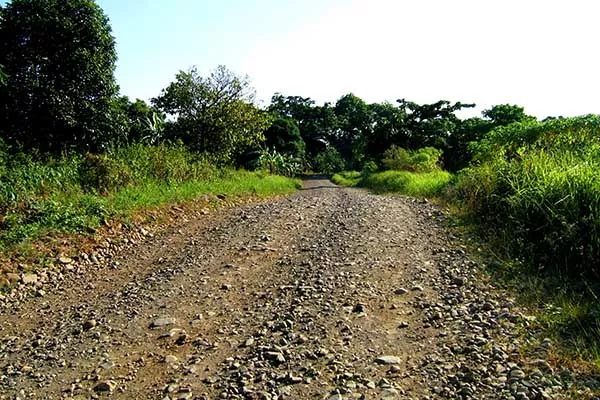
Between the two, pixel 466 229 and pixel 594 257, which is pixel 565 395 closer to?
pixel 594 257

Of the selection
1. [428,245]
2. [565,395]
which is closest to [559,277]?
[428,245]

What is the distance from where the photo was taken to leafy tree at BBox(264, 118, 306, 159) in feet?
145

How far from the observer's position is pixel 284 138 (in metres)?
45.5

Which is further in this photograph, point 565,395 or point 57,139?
point 57,139

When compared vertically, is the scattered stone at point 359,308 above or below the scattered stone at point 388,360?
above

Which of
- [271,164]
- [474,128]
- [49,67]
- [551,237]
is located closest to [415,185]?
[551,237]

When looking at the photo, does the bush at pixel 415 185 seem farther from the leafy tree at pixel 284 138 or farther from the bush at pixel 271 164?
the leafy tree at pixel 284 138

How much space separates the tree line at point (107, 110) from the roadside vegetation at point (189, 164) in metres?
0.04

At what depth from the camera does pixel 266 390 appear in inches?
116

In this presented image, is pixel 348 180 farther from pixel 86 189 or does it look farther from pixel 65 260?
Answer: pixel 65 260

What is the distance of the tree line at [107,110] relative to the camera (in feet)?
41.0

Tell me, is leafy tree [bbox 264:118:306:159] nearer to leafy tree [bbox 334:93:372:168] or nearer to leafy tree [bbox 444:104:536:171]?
leafy tree [bbox 334:93:372:168]

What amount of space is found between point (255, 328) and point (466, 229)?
15.8 feet

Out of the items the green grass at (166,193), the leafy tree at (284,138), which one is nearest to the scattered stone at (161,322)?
the green grass at (166,193)
